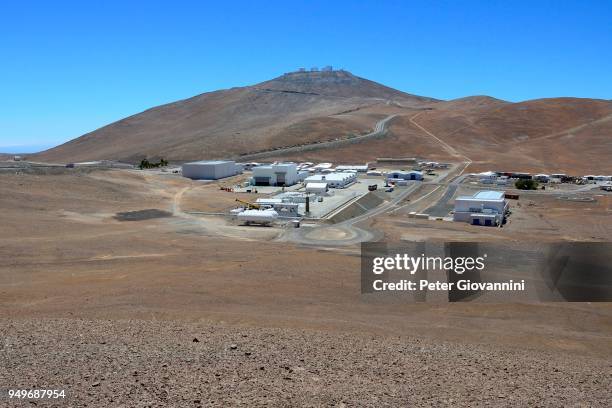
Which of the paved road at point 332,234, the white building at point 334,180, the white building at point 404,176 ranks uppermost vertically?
the white building at point 404,176

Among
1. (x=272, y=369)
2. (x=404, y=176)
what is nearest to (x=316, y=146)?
(x=404, y=176)

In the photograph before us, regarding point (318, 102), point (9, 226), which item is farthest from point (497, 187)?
point (318, 102)

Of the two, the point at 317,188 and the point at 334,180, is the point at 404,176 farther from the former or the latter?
the point at 317,188

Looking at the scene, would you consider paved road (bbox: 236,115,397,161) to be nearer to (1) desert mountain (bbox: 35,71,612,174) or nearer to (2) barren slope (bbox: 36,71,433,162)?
(1) desert mountain (bbox: 35,71,612,174)

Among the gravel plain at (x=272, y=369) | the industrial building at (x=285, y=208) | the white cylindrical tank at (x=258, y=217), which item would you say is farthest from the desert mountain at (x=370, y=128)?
the gravel plain at (x=272, y=369)

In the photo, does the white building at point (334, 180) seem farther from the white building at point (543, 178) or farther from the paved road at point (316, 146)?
the paved road at point (316, 146)
